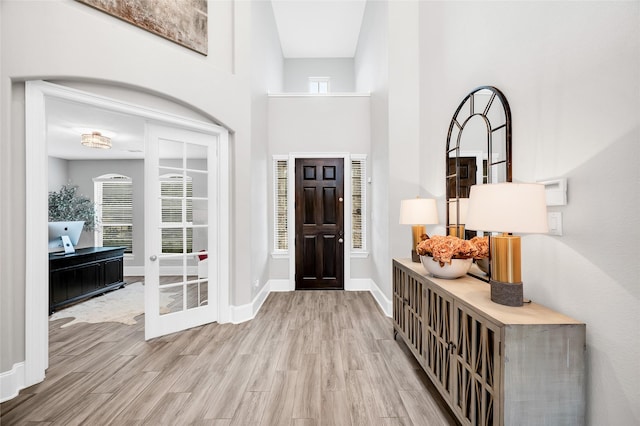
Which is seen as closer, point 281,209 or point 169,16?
point 169,16

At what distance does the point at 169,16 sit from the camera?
2.83 m

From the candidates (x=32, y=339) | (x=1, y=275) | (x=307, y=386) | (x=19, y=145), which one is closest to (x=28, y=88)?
(x=19, y=145)

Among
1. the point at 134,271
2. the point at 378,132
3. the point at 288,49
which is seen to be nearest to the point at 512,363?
the point at 378,132

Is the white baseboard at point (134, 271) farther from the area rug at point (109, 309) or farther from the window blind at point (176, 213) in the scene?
the window blind at point (176, 213)

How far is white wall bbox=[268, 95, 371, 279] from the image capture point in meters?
4.62

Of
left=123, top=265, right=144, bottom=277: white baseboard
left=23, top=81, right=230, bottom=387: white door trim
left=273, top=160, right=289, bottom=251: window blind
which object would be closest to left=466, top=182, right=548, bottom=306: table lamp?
left=23, top=81, right=230, bottom=387: white door trim

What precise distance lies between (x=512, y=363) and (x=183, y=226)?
302 cm

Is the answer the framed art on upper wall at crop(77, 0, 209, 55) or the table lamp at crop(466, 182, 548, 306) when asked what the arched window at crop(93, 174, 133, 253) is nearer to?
the framed art on upper wall at crop(77, 0, 209, 55)

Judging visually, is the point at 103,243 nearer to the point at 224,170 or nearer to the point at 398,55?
the point at 224,170

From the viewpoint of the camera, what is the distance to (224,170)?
3262mm

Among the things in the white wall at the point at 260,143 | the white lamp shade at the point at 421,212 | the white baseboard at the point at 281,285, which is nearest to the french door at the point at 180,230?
the white wall at the point at 260,143

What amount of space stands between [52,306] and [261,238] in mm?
2836

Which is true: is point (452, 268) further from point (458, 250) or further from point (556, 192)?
point (556, 192)

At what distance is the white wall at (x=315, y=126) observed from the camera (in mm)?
4625
